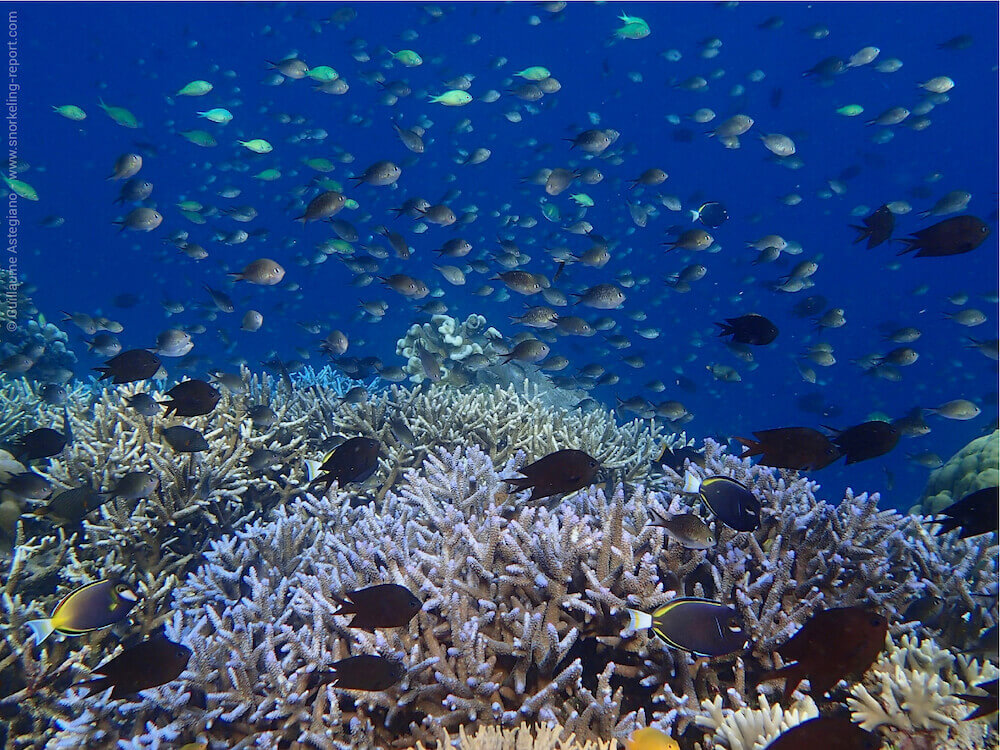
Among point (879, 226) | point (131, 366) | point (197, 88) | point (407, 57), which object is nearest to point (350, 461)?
point (131, 366)

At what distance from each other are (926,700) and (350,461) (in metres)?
3.09

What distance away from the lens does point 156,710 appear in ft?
9.50

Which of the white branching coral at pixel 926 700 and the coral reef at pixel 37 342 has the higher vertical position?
the white branching coral at pixel 926 700

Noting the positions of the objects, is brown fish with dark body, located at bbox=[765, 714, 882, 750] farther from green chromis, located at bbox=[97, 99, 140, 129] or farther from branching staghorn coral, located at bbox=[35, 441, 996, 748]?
green chromis, located at bbox=[97, 99, 140, 129]

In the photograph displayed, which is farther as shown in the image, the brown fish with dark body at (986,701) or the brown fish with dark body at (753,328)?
the brown fish with dark body at (753,328)

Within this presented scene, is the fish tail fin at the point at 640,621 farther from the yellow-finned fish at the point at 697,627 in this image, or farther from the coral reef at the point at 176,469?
the coral reef at the point at 176,469

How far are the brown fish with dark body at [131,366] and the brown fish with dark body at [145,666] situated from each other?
2.36 m

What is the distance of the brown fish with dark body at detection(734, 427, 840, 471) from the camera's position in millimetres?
2896

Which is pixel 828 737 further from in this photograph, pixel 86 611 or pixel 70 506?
pixel 70 506

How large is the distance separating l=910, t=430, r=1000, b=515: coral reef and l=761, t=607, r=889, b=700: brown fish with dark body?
6.66m

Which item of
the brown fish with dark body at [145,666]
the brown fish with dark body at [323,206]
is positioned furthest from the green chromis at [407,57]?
the brown fish with dark body at [145,666]

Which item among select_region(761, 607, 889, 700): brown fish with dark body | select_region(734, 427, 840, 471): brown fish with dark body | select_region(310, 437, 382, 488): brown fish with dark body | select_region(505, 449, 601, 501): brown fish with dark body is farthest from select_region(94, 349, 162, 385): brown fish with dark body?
select_region(761, 607, 889, 700): brown fish with dark body

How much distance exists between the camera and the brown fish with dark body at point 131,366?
13.2ft

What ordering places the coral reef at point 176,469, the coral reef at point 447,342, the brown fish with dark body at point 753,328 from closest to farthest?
the coral reef at point 176,469 → the brown fish with dark body at point 753,328 → the coral reef at point 447,342
